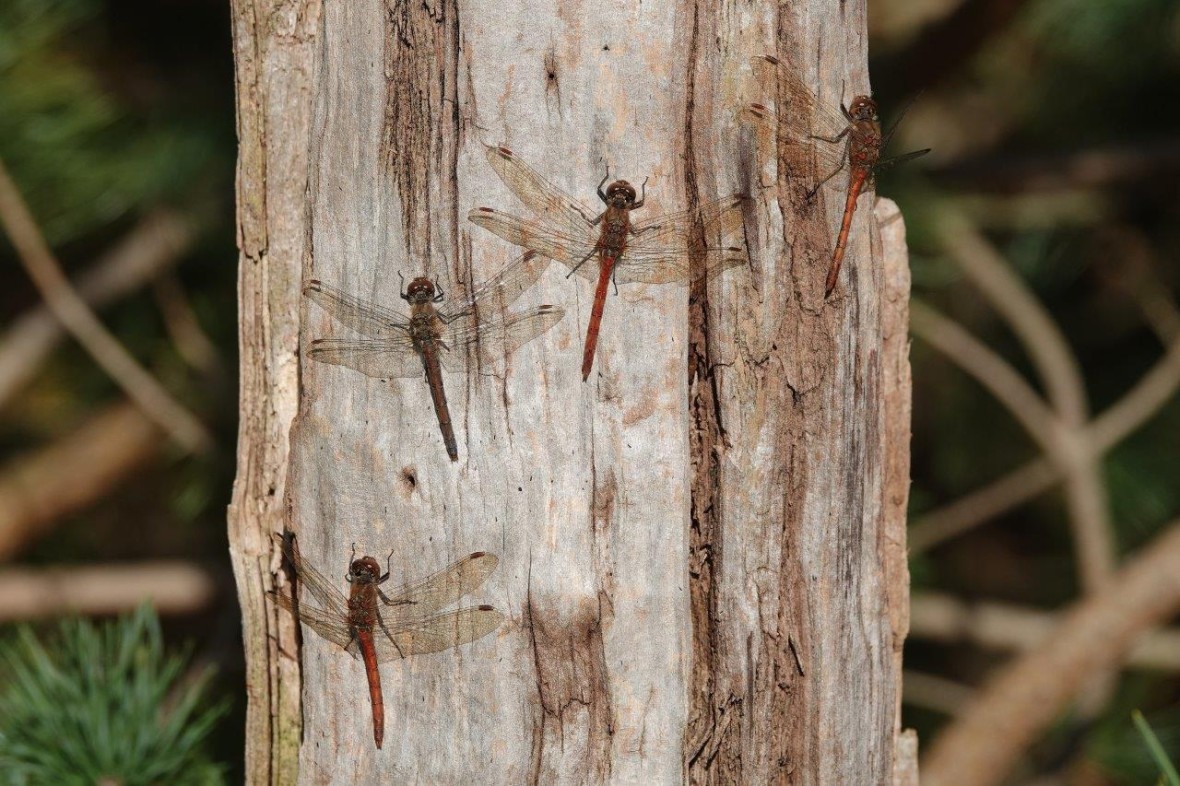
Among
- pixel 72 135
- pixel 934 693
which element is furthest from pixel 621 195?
pixel 934 693

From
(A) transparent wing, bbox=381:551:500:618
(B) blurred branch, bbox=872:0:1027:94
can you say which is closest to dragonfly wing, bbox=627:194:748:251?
(A) transparent wing, bbox=381:551:500:618

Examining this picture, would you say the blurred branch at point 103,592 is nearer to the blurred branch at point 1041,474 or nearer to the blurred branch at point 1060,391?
the blurred branch at point 1041,474

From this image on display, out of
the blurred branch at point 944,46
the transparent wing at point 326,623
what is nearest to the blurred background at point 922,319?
the blurred branch at point 944,46

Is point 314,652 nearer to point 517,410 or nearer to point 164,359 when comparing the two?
point 517,410

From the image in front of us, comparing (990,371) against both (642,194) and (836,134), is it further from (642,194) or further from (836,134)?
(642,194)

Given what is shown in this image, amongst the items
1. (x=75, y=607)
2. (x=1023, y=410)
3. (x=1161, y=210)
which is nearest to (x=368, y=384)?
(x=75, y=607)
